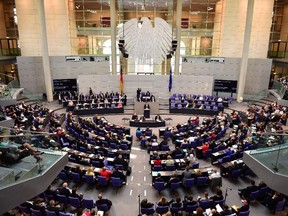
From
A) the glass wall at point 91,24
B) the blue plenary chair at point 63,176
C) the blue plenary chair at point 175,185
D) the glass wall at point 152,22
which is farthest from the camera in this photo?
the glass wall at point 91,24

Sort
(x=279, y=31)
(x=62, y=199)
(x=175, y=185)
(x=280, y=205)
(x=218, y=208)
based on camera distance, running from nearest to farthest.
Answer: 1. (x=218, y=208)
2. (x=280, y=205)
3. (x=62, y=199)
4. (x=175, y=185)
5. (x=279, y=31)

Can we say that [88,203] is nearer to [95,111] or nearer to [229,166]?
[229,166]

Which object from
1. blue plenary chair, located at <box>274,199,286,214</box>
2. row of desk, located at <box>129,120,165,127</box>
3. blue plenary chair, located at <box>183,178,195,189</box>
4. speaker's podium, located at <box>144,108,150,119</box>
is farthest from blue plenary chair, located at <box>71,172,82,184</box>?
speaker's podium, located at <box>144,108,150,119</box>

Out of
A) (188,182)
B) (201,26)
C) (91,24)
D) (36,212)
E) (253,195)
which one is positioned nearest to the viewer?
(36,212)

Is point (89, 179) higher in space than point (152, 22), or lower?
lower

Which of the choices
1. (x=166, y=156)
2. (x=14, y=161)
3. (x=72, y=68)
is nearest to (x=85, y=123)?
(x=166, y=156)

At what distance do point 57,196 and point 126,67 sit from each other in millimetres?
21468

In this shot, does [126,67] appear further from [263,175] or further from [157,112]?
[263,175]

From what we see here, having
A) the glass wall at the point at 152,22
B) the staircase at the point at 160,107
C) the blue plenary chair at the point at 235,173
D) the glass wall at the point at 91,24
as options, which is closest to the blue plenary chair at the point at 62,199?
the blue plenary chair at the point at 235,173

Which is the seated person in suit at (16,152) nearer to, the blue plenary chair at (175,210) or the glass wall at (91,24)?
the blue plenary chair at (175,210)

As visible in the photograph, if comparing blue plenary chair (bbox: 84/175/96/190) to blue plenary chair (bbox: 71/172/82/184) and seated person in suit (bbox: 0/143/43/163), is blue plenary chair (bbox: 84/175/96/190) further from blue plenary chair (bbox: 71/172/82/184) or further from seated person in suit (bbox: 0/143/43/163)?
seated person in suit (bbox: 0/143/43/163)

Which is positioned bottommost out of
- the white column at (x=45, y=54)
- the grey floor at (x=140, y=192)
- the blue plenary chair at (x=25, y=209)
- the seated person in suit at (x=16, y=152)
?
the grey floor at (x=140, y=192)

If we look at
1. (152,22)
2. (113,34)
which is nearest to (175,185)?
(113,34)

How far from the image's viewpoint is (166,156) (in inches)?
513
